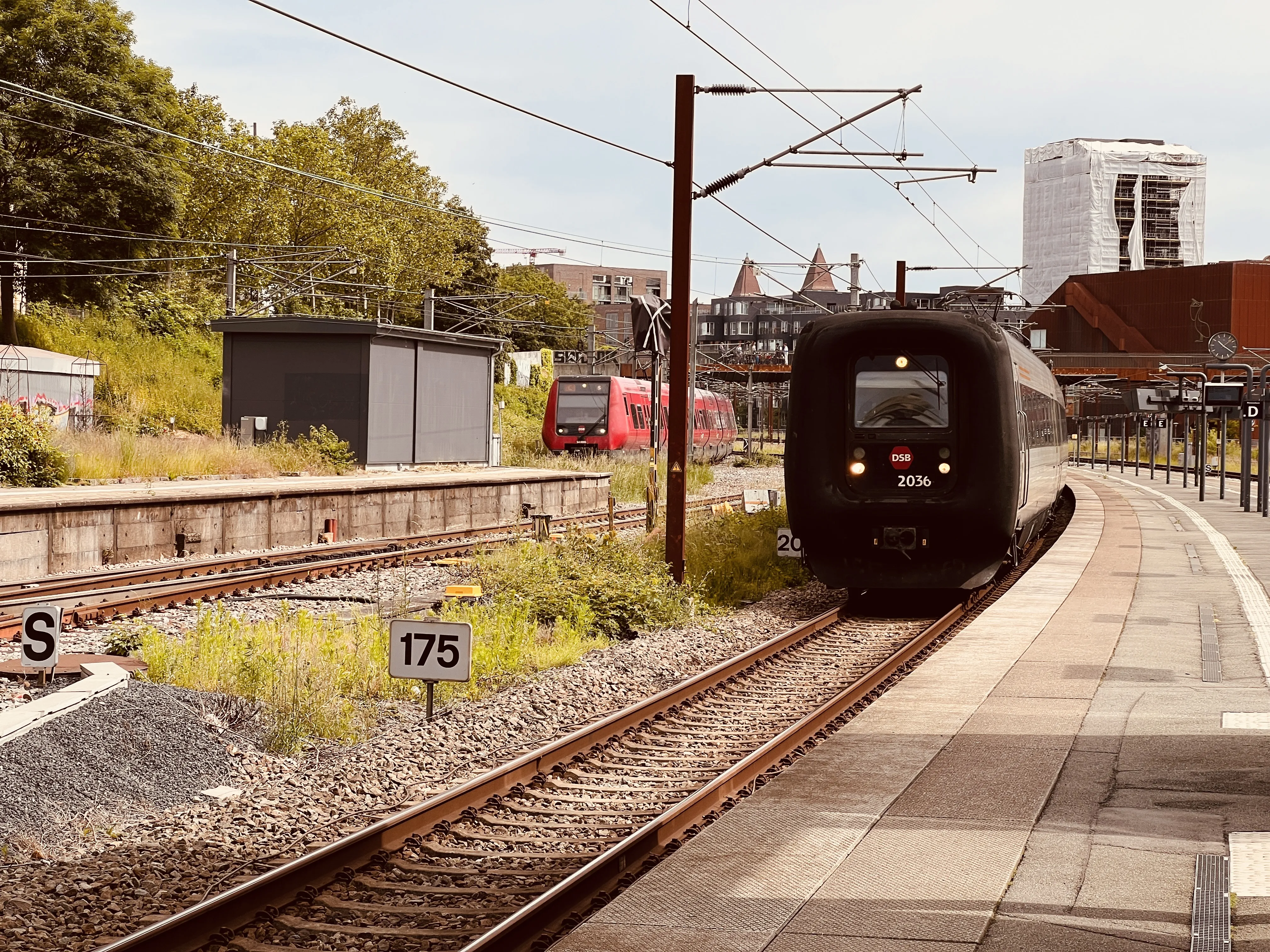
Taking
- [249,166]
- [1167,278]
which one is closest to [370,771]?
[249,166]

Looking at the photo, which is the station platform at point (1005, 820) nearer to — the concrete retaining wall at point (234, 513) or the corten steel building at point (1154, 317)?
the concrete retaining wall at point (234, 513)

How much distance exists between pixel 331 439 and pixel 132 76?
1965 cm

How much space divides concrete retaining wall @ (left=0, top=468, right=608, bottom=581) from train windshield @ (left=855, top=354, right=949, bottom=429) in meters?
9.71

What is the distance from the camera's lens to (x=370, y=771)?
833cm

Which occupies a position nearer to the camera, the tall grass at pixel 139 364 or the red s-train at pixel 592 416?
the tall grass at pixel 139 364

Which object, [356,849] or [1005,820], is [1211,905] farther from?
[356,849]

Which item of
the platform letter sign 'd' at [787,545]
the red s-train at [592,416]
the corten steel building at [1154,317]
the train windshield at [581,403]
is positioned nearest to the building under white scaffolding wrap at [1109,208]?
the corten steel building at [1154,317]

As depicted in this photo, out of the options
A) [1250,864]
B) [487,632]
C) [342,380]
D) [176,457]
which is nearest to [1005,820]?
[1250,864]

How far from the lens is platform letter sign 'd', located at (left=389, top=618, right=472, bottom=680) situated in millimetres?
9250

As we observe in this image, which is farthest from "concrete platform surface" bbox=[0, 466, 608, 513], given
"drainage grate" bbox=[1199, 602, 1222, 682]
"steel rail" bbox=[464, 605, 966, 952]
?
"drainage grate" bbox=[1199, 602, 1222, 682]

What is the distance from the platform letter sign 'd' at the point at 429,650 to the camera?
30.3ft

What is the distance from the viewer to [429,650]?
9.37 metres

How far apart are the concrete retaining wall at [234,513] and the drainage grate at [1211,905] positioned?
14499 mm

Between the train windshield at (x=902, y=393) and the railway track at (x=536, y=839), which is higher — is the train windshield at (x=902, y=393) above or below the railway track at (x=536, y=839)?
above
